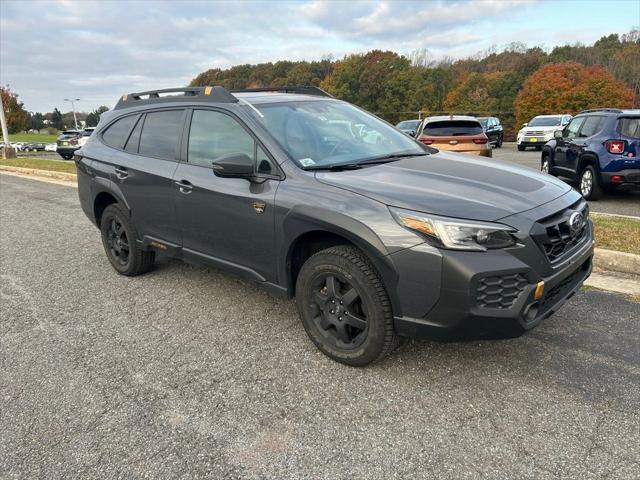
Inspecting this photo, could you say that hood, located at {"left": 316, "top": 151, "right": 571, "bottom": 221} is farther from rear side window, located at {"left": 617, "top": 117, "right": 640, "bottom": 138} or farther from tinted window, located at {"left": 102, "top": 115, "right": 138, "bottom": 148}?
rear side window, located at {"left": 617, "top": 117, "right": 640, "bottom": 138}

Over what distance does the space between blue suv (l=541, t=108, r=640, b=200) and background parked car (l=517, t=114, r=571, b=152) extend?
509 inches

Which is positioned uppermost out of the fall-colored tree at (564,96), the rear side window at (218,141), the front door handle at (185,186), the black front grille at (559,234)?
the fall-colored tree at (564,96)

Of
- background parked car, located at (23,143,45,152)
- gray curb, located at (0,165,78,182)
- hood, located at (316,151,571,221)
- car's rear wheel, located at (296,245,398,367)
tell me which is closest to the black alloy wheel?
car's rear wheel, located at (296,245,398,367)

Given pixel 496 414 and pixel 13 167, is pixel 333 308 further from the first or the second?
pixel 13 167

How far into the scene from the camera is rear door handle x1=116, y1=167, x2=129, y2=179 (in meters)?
4.56

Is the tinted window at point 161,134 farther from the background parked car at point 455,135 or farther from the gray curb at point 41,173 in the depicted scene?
the gray curb at point 41,173

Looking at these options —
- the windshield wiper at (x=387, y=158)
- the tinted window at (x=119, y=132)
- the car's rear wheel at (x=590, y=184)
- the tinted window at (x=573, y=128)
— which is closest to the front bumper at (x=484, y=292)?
the windshield wiper at (x=387, y=158)

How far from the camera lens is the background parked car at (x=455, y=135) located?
34.6 ft

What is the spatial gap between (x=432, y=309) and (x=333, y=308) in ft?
2.36

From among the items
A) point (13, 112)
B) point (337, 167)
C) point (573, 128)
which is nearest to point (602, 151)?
point (573, 128)

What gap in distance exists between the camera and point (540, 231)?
2.69 m

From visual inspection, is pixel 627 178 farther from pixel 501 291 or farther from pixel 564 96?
pixel 564 96

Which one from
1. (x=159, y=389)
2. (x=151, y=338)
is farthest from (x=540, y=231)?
(x=151, y=338)

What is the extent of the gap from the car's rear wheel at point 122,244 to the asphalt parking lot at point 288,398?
67 centimetres
